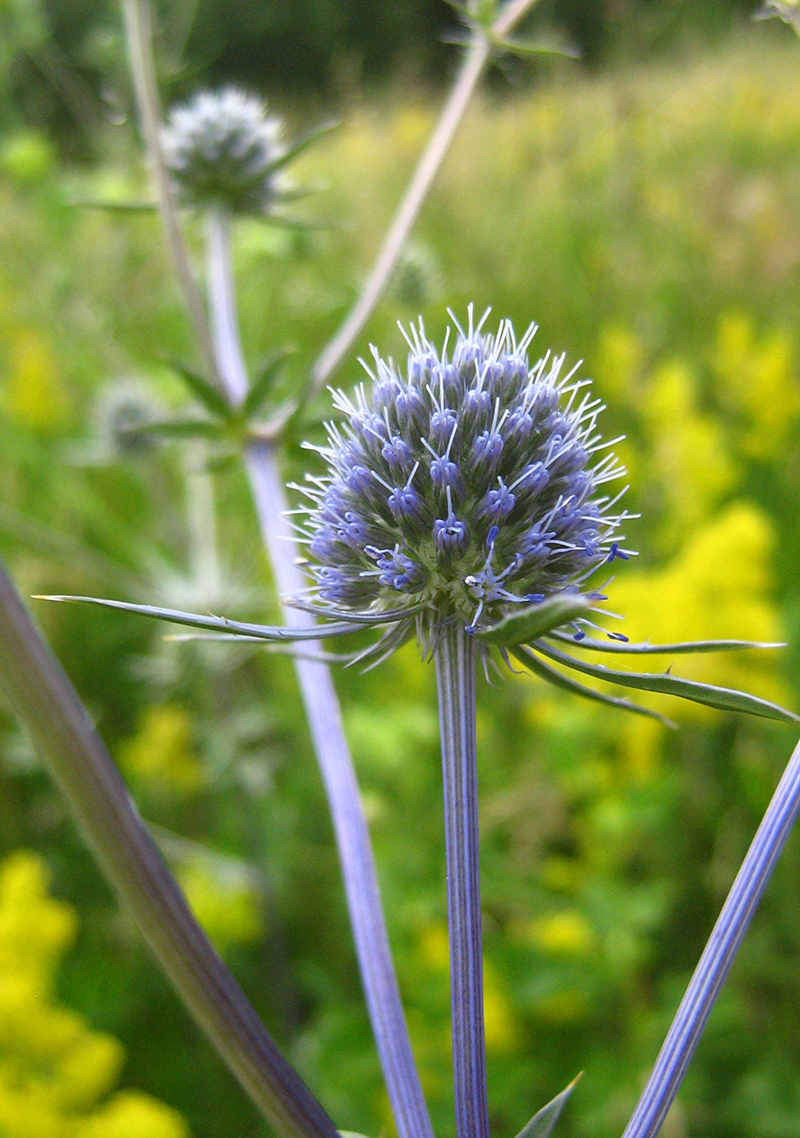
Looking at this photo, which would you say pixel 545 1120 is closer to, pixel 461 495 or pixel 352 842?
pixel 352 842

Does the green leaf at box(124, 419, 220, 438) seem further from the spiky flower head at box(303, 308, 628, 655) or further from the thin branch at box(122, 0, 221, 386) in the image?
the spiky flower head at box(303, 308, 628, 655)

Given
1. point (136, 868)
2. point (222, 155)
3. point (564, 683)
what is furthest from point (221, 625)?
point (222, 155)

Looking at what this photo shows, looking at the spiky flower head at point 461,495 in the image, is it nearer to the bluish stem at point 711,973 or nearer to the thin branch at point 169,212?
the bluish stem at point 711,973

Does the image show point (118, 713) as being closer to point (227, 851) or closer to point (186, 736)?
point (186, 736)

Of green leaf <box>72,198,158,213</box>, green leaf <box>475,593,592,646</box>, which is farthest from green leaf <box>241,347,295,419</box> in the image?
green leaf <box>475,593,592,646</box>

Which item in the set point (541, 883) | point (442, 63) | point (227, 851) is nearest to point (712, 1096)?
point (541, 883)

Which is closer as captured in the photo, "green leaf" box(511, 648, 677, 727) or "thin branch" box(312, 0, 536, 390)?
"green leaf" box(511, 648, 677, 727)
